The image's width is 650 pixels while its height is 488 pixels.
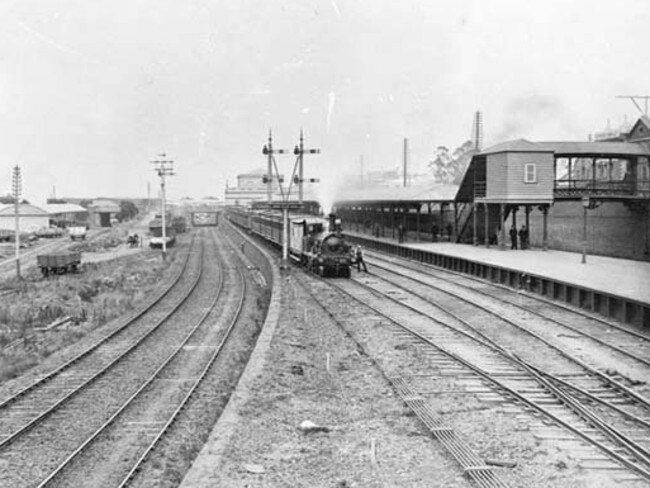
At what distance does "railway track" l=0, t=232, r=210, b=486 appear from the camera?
9.95 meters

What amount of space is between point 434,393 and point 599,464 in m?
3.84

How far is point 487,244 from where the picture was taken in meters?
A: 39.4

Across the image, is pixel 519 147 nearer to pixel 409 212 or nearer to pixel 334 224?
pixel 334 224

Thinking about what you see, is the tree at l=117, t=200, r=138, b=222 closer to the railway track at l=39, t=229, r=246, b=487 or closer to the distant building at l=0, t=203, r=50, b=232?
the distant building at l=0, t=203, r=50, b=232

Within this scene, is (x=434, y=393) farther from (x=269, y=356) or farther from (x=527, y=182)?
(x=527, y=182)

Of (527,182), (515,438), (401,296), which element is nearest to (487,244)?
(527,182)

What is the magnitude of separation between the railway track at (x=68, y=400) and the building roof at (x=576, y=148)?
73.4 ft

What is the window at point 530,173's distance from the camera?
121 feet

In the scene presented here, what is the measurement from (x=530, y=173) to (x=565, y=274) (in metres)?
12.6

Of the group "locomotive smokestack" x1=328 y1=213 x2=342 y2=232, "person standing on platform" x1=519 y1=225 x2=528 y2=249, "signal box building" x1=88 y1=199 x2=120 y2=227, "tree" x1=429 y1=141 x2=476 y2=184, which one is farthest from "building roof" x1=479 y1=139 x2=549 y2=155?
"signal box building" x1=88 y1=199 x2=120 y2=227

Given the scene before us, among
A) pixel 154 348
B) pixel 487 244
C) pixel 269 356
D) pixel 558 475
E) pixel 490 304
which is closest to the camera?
pixel 558 475

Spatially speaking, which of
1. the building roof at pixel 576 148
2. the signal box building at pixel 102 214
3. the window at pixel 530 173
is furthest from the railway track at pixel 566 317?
the signal box building at pixel 102 214

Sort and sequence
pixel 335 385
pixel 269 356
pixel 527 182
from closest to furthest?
pixel 335 385, pixel 269 356, pixel 527 182

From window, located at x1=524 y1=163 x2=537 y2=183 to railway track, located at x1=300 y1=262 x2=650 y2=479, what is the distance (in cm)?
1862
